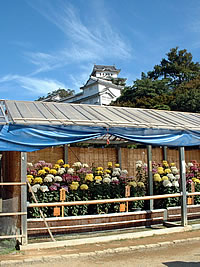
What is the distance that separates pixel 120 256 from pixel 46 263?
1307 millimetres

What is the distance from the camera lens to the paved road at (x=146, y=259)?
17.3 feet

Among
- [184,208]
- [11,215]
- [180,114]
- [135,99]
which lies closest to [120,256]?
[11,215]

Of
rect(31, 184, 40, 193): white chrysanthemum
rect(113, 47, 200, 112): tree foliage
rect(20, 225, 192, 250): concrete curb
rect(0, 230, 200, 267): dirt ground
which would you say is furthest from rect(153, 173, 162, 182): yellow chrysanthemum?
rect(113, 47, 200, 112): tree foliage

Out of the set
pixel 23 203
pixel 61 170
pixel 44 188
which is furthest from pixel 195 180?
pixel 23 203

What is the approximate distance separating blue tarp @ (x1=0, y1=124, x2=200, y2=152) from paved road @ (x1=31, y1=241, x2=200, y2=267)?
211 centimetres

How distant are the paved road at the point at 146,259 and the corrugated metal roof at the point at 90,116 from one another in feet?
8.39

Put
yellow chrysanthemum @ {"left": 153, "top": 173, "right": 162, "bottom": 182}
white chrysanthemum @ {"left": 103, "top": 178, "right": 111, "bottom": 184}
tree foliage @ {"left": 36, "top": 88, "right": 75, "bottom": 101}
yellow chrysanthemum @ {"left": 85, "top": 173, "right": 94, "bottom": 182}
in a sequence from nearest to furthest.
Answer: yellow chrysanthemum @ {"left": 85, "top": 173, "right": 94, "bottom": 182} < white chrysanthemum @ {"left": 103, "top": 178, "right": 111, "bottom": 184} < yellow chrysanthemum @ {"left": 153, "top": 173, "right": 162, "bottom": 182} < tree foliage @ {"left": 36, "top": 88, "right": 75, "bottom": 101}

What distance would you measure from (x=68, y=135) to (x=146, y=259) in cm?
267

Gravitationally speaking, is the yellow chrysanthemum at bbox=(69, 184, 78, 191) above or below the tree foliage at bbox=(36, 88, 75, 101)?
below

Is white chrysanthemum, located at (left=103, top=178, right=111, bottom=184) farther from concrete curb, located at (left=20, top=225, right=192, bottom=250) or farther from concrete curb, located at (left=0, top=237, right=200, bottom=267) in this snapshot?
concrete curb, located at (left=0, top=237, right=200, bottom=267)

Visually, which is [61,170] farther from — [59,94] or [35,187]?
[59,94]

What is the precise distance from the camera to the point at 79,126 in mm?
6707

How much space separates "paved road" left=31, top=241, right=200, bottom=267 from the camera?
5.28 meters

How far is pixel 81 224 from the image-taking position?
290 inches
